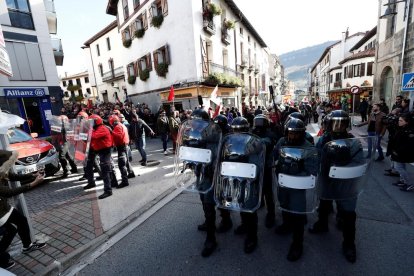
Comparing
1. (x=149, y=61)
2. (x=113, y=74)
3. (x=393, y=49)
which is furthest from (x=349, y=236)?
(x=113, y=74)

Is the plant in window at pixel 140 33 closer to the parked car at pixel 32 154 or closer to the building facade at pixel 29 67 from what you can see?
the building facade at pixel 29 67

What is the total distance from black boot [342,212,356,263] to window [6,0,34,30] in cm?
1778

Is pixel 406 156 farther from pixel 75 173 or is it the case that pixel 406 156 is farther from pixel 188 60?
pixel 188 60

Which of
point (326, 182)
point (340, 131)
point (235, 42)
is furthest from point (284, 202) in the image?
point (235, 42)

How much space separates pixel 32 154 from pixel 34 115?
1047cm

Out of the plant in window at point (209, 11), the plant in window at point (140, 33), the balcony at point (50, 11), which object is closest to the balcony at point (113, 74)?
the balcony at point (50, 11)

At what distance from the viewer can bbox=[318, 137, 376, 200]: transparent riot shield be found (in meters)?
2.60

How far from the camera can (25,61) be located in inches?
515

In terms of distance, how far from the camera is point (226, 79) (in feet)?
52.1

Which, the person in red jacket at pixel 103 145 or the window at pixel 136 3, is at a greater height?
the window at pixel 136 3

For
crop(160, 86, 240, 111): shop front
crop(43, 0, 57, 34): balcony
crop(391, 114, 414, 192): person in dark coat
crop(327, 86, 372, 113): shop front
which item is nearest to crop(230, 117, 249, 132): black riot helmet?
crop(391, 114, 414, 192): person in dark coat

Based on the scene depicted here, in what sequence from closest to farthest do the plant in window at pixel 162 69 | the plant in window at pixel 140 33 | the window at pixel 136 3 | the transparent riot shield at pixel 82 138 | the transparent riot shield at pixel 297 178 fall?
1. the transparent riot shield at pixel 297 178
2. the transparent riot shield at pixel 82 138
3. the plant in window at pixel 162 69
4. the plant in window at pixel 140 33
5. the window at pixel 136 3

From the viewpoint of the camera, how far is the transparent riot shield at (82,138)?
5.20 m

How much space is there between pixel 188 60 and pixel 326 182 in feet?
39.7
